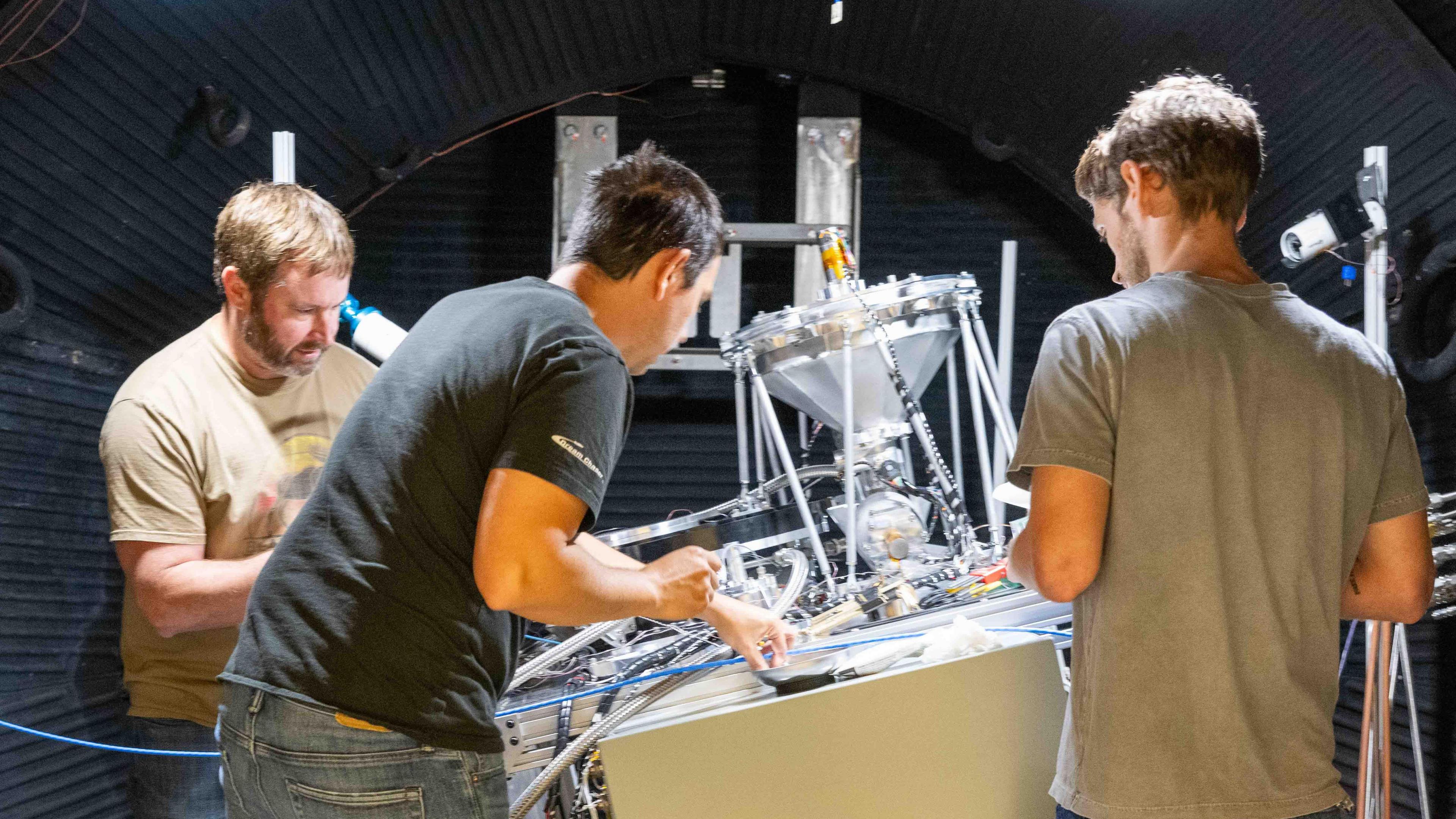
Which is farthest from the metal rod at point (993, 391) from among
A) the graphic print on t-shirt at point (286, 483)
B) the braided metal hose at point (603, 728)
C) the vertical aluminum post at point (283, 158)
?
the vertical aluminum post at point (283, 158)

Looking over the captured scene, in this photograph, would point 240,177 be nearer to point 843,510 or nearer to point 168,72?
point 168,72

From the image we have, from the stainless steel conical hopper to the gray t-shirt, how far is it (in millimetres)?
1895

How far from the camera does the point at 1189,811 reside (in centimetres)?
147

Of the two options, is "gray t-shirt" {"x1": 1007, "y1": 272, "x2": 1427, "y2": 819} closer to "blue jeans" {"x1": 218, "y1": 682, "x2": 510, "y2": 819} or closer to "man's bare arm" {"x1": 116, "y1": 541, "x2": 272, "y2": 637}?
"blue jeans" {"x1": 218, "y1": 682, "x2": 510, "y2": 819}

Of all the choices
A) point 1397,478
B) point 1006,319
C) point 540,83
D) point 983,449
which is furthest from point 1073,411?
point 540,83

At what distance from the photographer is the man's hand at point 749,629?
6.06 ft

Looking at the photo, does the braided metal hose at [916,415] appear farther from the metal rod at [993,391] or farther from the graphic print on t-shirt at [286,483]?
the graphic print on t-shirt at [286,483]

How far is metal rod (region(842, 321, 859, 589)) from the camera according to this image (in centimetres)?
329

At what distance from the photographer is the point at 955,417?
4195 mm

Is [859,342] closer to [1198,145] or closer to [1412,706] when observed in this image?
[1412,706]

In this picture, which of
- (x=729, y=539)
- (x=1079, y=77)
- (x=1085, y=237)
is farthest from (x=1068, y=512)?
(x=1085, y=237)

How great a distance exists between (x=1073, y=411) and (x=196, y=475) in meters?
1.78

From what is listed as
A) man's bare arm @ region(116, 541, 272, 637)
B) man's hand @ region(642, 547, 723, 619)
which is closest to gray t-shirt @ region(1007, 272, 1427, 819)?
man's hand @ region(642, 547, 723, 619)

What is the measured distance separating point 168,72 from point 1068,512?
3.01 metres
